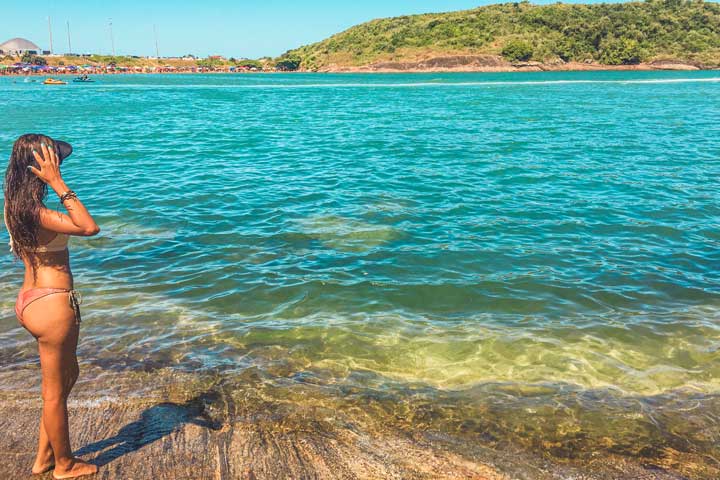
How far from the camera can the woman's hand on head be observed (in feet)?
13.8

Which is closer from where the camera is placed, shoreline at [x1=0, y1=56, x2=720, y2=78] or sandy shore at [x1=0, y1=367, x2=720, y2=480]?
sandy shore at [x1=0, y1=367, x2=720, y2=480]

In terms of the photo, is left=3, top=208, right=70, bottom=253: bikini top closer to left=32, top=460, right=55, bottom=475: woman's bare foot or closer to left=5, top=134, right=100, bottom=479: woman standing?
left=5, top=134, right=100, bottom=479: woman standing

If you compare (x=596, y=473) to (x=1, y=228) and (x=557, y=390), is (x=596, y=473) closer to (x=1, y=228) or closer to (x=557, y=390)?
(x=557, y=390)

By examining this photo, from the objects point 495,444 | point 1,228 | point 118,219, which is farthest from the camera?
point 118,219

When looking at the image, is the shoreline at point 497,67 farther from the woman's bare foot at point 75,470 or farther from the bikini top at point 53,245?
the woman's bare foot at point 75,470

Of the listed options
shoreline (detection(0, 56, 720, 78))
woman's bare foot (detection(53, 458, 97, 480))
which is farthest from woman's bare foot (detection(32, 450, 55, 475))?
shoreline (detection(0, 56, 720, 78))

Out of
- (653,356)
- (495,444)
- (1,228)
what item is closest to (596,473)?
(495,444)

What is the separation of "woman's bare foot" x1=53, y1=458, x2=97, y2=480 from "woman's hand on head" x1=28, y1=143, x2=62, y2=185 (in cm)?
259

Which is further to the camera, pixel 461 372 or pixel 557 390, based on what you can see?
pixel 461 372

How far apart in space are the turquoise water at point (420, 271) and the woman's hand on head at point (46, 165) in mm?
3956

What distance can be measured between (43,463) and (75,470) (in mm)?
300

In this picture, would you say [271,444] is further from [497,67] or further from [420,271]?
[497,67]

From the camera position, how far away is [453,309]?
10.1 m

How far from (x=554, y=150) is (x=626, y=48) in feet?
462
